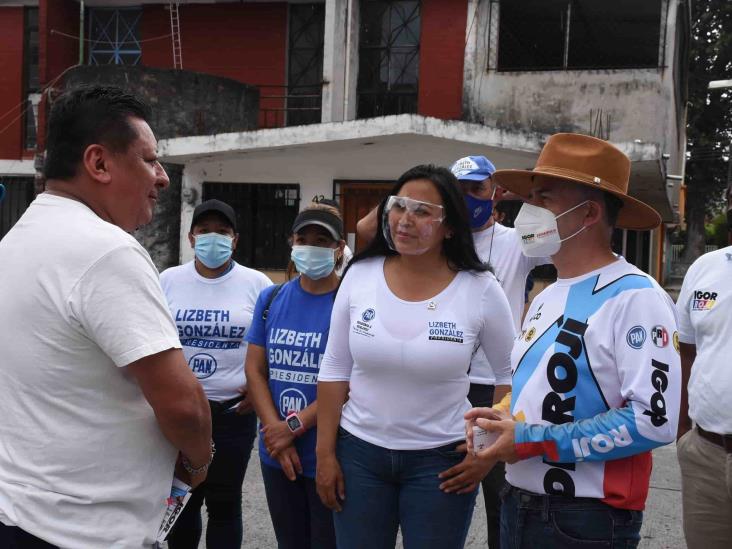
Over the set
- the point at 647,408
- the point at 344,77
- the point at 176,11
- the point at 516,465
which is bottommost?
the point at 516,465

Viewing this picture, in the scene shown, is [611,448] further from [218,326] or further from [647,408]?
[218,326]

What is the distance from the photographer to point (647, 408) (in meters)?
2.03

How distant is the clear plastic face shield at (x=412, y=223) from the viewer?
2.88m

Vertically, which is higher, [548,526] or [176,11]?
[176,11]

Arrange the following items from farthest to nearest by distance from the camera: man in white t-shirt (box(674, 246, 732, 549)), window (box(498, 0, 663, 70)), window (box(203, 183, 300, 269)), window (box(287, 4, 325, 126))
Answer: window (box(287, 4, 325, 126))
window (box(498, 0, 663, 70))
window (box(203, 183, 300, 269))
man in white t-shirt (box(674, 246, 732, 549))

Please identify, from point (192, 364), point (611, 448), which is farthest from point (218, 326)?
point (611, 448)

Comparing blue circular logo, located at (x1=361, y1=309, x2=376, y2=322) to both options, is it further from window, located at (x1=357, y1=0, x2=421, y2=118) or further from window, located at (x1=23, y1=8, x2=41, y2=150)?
window, located at (x1=23, y1=8, x2=41, y2=150)

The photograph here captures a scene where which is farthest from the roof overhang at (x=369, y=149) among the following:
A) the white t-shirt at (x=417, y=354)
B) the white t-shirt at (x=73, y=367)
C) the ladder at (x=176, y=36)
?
the white t-shirt at (x=73, y=367)

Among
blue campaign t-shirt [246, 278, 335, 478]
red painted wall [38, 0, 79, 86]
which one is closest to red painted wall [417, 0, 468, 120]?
red painted wall [38, 0, 79, 86]

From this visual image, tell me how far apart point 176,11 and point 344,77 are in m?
4.70

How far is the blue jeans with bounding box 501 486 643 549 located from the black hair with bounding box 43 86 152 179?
1.56 meters

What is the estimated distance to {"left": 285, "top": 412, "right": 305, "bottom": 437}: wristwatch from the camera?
3305mm

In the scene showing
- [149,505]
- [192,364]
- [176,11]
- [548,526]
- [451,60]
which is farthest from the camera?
[176,11]

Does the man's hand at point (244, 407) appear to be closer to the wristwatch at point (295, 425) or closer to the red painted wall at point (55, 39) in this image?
the wristwatch at point (295, 425)
